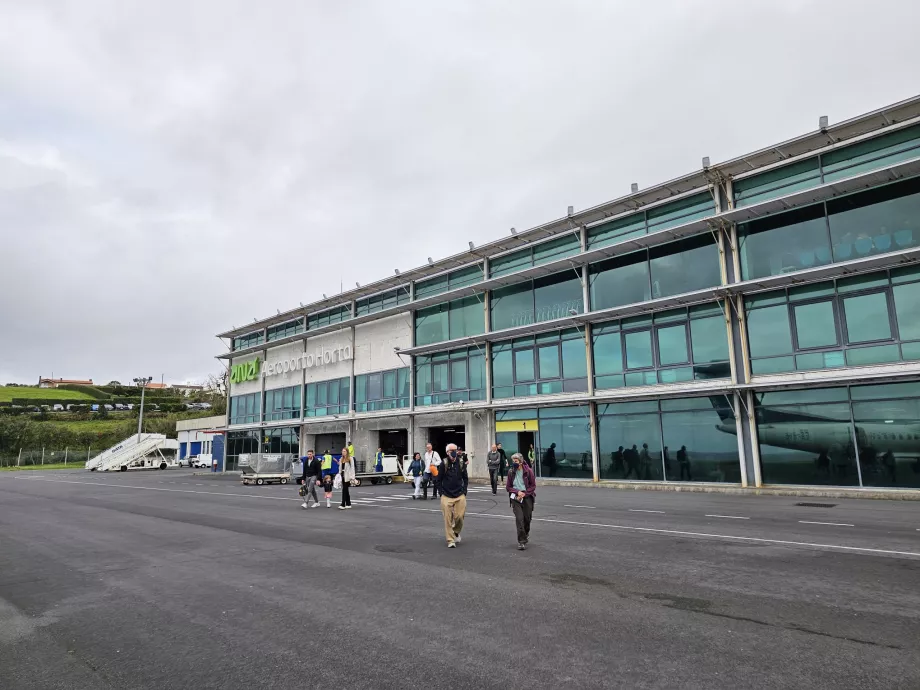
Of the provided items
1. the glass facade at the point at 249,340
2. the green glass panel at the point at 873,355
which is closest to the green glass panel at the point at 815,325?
the green glass panel at the point at 873,355

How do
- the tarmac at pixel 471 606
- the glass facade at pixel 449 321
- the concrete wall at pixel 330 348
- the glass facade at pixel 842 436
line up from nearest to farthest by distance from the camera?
the tarmac at pixel 471 606, the glass facade at pixel 842 436, the glass facade at pixel 449 321, the concrete wall at pixel 330 348

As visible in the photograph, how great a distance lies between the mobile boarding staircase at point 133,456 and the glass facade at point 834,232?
5696 centimetres

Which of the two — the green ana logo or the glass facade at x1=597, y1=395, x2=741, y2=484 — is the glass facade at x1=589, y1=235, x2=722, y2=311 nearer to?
the glass facade at x1=597, y1=395, x2=741, y2=484

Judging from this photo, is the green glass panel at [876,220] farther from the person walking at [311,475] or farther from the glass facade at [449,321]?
the person walking at [311,475]

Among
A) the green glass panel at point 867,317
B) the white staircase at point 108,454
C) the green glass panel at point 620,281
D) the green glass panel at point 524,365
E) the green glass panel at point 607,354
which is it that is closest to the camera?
the green glass panel at point 867,317

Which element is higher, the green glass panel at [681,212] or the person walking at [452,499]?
the green glass panel at [681,212]

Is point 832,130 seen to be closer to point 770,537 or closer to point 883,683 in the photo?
point 770,537

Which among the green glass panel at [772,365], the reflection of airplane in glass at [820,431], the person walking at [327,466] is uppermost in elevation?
the green glass panel at [772,365]

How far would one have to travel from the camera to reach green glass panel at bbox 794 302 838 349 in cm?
1853

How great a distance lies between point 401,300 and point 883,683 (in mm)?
30758

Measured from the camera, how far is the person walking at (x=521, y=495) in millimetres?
9219

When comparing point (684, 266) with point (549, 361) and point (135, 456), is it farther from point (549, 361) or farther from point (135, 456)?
point (135, 456)

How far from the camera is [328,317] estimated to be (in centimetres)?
3866

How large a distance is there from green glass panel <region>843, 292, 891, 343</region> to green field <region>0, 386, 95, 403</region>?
125995mm
